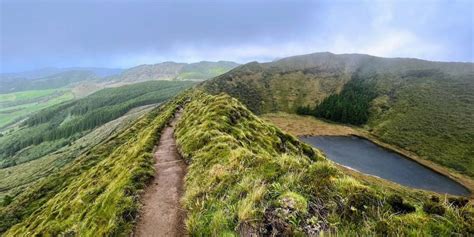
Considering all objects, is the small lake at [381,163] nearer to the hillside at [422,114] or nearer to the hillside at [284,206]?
the hillside at [422,114]

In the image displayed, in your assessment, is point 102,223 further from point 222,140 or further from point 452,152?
point 452,152

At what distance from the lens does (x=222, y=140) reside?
26.0 meters

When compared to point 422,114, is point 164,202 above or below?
above

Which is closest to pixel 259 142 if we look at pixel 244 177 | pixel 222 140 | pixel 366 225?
pixel 222 140

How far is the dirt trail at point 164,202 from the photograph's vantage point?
14.9m

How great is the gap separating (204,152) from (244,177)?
1041 centimetres

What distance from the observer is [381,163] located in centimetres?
11669

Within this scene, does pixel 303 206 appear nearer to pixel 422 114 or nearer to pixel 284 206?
pixel 284 206

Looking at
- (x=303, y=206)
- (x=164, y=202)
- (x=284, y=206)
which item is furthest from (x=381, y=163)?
(x=284, y=206)

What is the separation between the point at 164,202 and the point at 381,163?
11456 centimetres

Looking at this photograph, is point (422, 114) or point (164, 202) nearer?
point (164, 202)

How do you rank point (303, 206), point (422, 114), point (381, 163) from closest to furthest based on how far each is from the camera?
point (303, 206) → point (381, 163) → point (422, 114)

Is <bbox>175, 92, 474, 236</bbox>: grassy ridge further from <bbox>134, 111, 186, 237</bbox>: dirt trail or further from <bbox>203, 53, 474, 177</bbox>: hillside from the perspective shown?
<bbox>203, 53, 474, 177</bbox>: hillside

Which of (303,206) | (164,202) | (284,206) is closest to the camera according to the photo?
(303,206)
